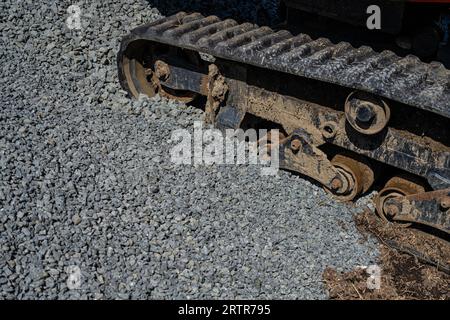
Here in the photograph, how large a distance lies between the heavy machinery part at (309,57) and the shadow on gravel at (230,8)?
1047mm

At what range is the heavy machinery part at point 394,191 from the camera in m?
4.88

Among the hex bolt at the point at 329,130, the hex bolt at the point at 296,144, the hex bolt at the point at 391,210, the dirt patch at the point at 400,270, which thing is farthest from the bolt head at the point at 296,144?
the hex bolt at the point at 391,210

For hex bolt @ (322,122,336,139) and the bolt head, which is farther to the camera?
the bolt head

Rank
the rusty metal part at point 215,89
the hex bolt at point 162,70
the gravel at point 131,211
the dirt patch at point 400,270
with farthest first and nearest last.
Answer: the hex bolt at point 162,70
the rusty metal part at point 215,89
the dirt patch at point 400,270
the gravel at point 131,211

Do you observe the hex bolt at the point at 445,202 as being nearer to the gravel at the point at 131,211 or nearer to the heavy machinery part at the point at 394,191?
the heavy machinery part at the point at 394,191

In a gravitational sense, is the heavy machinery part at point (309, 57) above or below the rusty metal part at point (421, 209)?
above

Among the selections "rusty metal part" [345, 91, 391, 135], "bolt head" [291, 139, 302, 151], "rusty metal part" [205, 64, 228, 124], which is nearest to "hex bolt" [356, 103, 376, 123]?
"rusty metal part" [345, 91, 391, 135]

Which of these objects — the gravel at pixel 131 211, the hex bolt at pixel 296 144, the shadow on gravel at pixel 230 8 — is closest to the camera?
the gravel at pixel 131 211

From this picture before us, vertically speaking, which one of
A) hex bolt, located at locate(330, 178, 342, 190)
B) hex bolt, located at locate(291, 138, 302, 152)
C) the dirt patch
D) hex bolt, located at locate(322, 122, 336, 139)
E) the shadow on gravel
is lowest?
the dirt patch

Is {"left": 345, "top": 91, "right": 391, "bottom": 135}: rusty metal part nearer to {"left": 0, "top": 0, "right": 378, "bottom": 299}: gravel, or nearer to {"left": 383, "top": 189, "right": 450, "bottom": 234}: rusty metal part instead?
{"left": 383, "top": 189, "right": 450, "bottom": 234}: rusty metal part

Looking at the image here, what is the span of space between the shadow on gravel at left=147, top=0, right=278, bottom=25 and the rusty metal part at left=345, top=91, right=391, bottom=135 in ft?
7.43

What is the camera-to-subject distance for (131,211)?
4.61m

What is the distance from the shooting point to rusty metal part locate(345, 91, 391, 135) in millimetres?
4590

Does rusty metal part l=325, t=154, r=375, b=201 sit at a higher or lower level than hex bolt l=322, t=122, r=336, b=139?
lower
